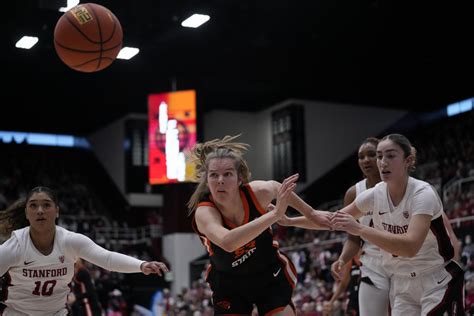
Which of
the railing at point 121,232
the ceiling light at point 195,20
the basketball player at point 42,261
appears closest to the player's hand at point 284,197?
the basketball player at point 42,261

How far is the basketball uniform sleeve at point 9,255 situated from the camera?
5286 millimetres

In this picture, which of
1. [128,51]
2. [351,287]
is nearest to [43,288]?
[351,287]

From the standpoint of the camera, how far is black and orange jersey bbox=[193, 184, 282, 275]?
4859 mm

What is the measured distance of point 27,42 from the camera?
1900cm

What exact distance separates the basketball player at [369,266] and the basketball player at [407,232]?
388 millimetres

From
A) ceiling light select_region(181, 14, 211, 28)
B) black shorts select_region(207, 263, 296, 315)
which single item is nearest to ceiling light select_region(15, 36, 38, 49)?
ceiling light select_region(181, 14, 211, 28)

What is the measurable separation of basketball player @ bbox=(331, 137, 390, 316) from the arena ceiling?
7363 millimetres

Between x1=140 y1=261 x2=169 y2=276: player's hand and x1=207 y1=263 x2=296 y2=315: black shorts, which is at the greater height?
x1=140 y1=261 x2=169 y2=276: player's hand

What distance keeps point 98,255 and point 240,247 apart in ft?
3.96

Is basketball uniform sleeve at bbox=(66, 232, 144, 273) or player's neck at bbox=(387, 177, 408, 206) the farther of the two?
basketball uniform sleeve at bbox=(66, 232, 144, 273)

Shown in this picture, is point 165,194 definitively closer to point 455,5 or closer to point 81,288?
point 455,5

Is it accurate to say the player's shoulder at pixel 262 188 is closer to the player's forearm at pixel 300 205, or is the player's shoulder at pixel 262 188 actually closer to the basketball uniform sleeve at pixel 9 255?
the player's forearm at pixel 300 205

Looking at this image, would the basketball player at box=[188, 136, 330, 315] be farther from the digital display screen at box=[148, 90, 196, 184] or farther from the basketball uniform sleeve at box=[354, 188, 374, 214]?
the digital display screen at box=[148, 90, 196, 184]

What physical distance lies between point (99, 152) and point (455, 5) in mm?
16734
